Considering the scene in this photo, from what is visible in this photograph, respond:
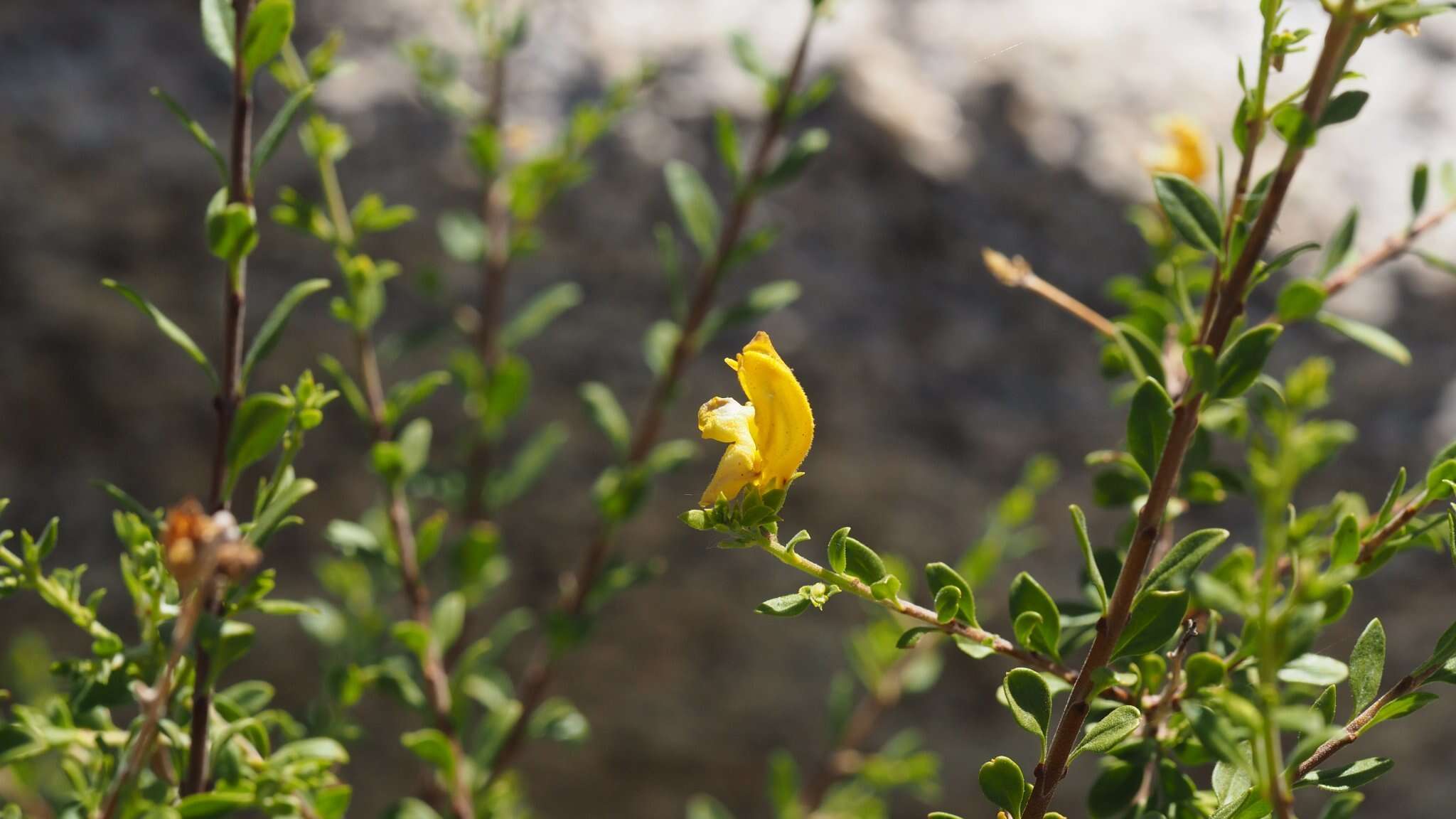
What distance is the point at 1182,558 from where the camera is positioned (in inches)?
22.0

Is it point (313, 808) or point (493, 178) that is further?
point (493, 178)

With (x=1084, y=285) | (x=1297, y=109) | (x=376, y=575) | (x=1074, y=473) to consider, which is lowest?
(x=1074, y=473)

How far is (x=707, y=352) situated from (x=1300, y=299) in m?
1.20

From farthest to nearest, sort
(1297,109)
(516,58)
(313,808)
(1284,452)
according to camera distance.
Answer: (516,58), (313,808), (1297,109), (1284,452)

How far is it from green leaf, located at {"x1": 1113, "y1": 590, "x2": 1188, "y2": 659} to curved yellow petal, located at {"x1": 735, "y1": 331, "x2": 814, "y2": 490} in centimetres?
18

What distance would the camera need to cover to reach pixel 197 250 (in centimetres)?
171

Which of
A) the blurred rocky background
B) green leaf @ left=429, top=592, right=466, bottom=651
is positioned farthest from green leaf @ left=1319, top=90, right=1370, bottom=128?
the blurred rocky background

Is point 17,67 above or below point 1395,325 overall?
above

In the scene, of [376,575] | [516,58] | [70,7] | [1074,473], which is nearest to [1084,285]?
[1074,473]

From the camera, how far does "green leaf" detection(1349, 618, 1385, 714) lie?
0.59 meters

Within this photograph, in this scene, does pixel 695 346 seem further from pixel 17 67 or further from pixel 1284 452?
pixel 17 67

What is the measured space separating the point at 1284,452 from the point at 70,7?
6.30 ft

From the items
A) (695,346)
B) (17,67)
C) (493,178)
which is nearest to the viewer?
(695,346)

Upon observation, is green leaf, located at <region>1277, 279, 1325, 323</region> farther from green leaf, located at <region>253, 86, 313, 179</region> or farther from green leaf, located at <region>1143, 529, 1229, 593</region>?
green leaf, located at <region>253, 86, 313, 179</region>
